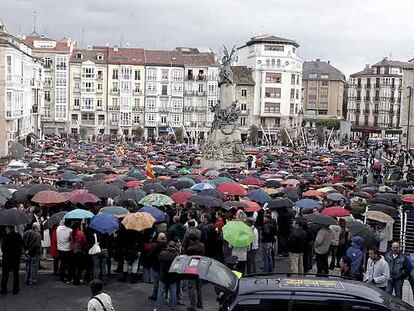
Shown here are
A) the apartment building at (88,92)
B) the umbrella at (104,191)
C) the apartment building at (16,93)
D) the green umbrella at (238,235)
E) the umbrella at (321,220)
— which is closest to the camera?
the green umbrella at (238,235)

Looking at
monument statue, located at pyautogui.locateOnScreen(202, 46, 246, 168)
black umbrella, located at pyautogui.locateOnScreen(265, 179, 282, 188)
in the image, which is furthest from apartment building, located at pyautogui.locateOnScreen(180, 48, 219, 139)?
black umbrella, located at pyautogui.locateOnScreen(265, 179, 282, 188)

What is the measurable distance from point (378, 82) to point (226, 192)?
98.4 m

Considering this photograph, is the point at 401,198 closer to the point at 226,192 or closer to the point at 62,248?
the point at 226,192

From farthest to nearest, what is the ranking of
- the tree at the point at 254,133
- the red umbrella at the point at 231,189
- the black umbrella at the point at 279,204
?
1. the tree at the point at 254,133
2. the red umbrella at the point at 231,189
3. the black umbrella at the point at 279,204

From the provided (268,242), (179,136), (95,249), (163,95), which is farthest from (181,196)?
(163,95)

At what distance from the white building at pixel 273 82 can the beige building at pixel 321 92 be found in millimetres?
18462

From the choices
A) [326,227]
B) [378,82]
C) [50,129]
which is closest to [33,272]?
[326,227]

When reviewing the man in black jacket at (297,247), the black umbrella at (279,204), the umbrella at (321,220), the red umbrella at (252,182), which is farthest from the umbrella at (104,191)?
the man in black jacket at (297,247)

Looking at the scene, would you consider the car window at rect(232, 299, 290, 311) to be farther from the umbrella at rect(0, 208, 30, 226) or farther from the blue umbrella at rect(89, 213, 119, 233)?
the umbrella at rect(0, 208, 30, 226)

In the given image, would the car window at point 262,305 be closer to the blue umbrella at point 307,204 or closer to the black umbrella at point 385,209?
the black umbrella at point 385,209

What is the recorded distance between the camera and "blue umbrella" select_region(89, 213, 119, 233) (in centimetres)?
1360

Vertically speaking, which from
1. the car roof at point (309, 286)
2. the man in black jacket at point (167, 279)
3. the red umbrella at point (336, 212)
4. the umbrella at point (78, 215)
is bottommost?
the man in black jacket at point (167, 279)

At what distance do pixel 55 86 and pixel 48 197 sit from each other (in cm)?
7500

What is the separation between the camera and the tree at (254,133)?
89875 mm
